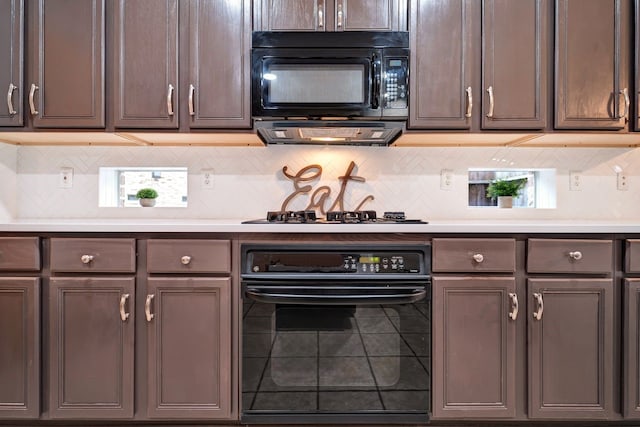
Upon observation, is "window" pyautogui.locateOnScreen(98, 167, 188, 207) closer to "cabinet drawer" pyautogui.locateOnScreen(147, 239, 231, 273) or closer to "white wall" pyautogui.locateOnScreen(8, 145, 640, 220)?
"white wall" pyautogui.locateOnScreen(8, 145, 640, 220)

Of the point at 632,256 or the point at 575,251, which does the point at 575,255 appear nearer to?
the point at 575,251

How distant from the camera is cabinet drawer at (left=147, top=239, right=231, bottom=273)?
1532 millimetres

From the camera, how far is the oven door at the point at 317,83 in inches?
66.5

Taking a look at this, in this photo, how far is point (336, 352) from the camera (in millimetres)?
1528

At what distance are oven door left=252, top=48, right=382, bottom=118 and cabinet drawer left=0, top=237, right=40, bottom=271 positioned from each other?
42.1 inches

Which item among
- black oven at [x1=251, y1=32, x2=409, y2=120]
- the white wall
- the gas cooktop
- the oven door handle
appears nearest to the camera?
the oven door handle

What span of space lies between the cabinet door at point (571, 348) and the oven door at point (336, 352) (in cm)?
45

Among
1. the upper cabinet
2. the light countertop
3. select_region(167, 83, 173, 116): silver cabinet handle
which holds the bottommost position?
the light countertop

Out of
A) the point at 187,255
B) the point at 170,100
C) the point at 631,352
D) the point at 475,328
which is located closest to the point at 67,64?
the point at 170,100

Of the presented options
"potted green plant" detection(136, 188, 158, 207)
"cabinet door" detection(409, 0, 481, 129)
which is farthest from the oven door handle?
"potted green plant" detection(136, 188, 158, 207)

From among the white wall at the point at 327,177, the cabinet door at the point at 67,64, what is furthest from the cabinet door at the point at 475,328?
the cabinet door at the point at 67,64

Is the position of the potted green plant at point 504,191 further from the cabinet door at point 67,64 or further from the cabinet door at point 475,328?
the cabinet door at point 67,64

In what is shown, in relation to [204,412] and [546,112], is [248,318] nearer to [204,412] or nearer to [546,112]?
[204,412]

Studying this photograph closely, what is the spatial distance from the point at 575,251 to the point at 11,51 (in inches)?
103
